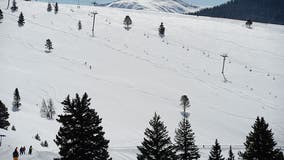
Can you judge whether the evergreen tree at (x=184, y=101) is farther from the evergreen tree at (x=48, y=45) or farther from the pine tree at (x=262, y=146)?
the pine tree at (x=262, y=146)

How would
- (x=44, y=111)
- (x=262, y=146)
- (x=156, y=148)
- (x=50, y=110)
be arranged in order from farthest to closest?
(x=50, y=110), (x=44, y=111), (x=262, y=146), (x=156, y=148)

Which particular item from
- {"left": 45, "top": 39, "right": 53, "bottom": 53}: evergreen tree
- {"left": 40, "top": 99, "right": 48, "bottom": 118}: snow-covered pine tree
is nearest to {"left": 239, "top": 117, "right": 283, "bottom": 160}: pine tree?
{"left": 40, "top": 99, "right": 48, "bottom": 118}: snow-covered pine tree

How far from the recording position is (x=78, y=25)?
10506 cm

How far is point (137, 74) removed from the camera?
258ft

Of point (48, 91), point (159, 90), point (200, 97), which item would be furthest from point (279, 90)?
point (48, 91)

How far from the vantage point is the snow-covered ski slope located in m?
57.8

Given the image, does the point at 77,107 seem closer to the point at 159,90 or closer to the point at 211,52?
the point at 159,90

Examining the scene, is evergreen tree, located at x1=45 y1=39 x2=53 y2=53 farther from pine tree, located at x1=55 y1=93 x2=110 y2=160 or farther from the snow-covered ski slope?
pine tree, located at x1=55 y1=93 x2=110 y2=160

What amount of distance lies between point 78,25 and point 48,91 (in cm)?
4410

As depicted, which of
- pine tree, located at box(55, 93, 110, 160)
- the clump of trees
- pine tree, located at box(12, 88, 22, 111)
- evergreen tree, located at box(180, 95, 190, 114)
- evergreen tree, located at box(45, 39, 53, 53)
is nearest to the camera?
pine tree, located at box(55, 93, 110, 160)

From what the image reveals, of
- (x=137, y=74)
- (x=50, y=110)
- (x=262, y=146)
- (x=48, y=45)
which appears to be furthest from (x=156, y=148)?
(x=48, y=45)

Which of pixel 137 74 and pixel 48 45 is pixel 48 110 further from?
pixel 48 45

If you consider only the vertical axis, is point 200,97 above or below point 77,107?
above

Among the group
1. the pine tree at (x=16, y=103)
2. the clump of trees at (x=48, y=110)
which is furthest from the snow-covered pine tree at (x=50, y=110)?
the pine tree at (x=16, y=103)
